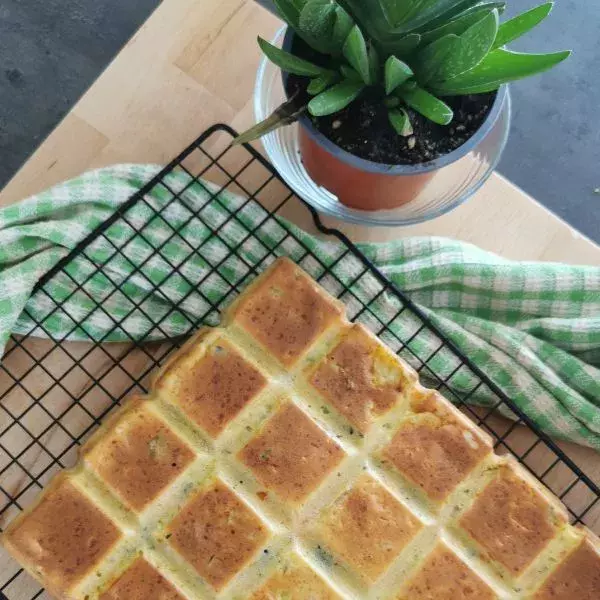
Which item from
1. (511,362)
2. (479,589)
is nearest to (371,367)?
(511,362)

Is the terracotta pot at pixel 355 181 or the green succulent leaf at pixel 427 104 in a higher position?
the green succulent leaf at pixel 427 104

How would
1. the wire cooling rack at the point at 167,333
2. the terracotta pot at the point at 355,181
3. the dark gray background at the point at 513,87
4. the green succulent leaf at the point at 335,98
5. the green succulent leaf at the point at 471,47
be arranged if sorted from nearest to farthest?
1. the green succulent leaf at the point at 471,47
2. the green succulent leaf at the point at 335,98
3. the terracotta pot at the point at 355,181
4. the wire cooling rack at the point at 167,333
5. the dark gray background at the point at 513,87

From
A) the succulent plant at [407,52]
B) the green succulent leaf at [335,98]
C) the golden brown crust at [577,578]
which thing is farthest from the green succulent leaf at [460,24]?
the golden brown crust at [577,578]

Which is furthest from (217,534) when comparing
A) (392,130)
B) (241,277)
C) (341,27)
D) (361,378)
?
(341,27)

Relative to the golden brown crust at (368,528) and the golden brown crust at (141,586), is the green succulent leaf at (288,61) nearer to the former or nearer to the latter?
the golden brown crust at (368,528)

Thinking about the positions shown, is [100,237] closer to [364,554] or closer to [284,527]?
[284,527]

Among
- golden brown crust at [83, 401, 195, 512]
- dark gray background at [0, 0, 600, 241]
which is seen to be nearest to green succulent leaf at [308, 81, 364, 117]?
Answer: golden brown crust at [83, 401, 195, 512]

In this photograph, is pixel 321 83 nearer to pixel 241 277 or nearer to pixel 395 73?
pixel 395 73

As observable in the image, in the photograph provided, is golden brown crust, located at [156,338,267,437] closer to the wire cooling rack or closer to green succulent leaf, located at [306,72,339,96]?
the wire cooling rack
